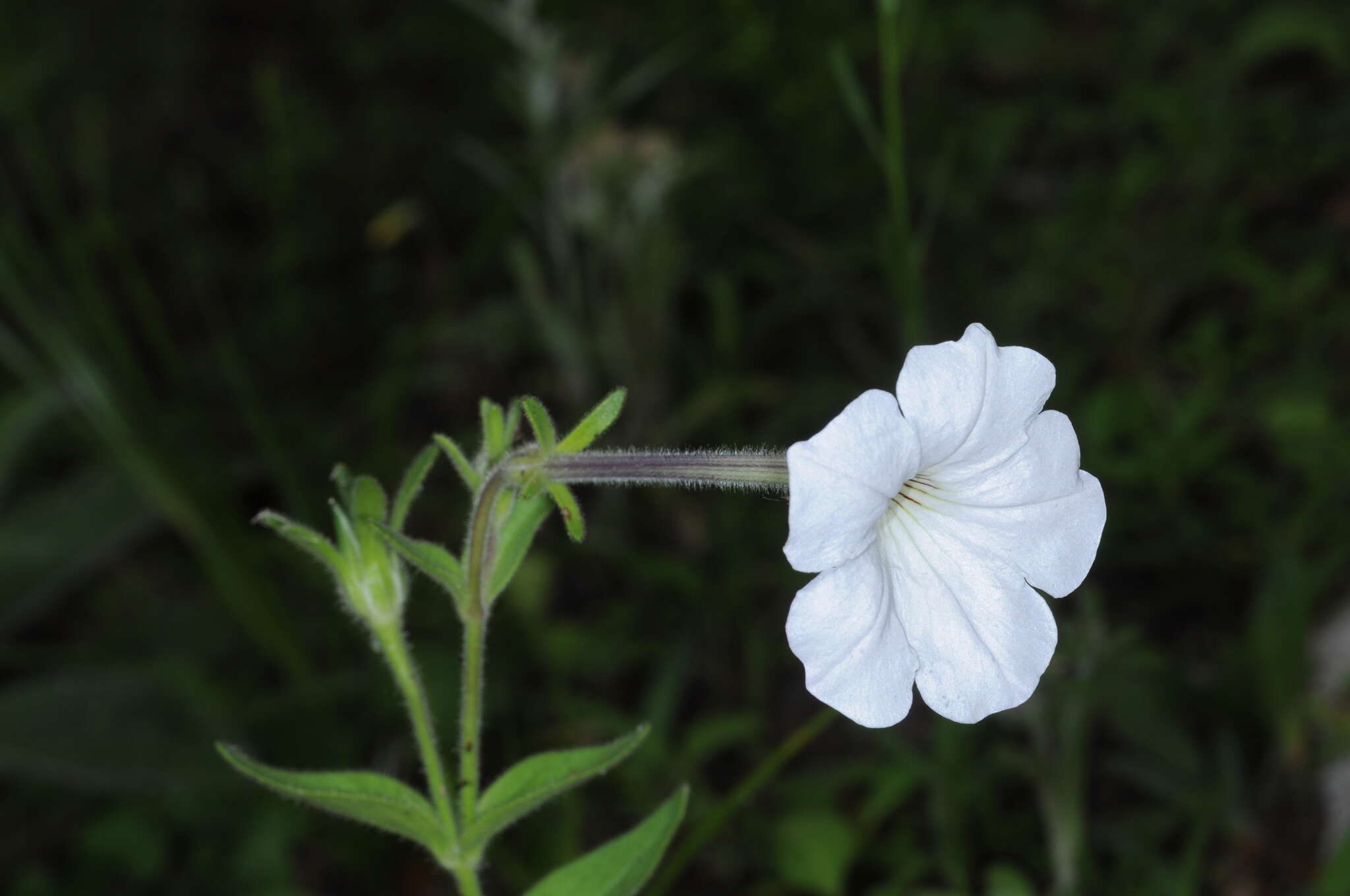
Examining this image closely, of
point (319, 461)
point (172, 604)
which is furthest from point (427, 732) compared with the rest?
point (172, 604)

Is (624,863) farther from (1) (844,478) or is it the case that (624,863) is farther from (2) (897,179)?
(2) (897,179)

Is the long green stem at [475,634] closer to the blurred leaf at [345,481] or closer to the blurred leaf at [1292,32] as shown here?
the blurred leaf at [345,481]

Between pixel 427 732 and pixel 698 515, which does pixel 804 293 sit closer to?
pixel 698 515

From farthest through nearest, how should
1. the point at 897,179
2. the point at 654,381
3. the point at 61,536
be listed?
the point at 654,381 < the point at 61,536 < the point at 897,179

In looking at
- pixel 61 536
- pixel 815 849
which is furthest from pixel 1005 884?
pixel 61 536

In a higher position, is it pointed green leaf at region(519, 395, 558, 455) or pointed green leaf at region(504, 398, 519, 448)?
pointed green leaf at region(504, 398, 519, 448)

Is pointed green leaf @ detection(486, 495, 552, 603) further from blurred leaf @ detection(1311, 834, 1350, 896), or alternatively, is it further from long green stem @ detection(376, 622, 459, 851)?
blurred leaf @ detection(1311, 834, 1350, 896)

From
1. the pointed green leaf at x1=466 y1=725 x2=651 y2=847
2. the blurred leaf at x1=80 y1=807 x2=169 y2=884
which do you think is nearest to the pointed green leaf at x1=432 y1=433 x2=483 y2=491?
the pointed green leaf at x1=466 y1=725 x2=651 y2=847
